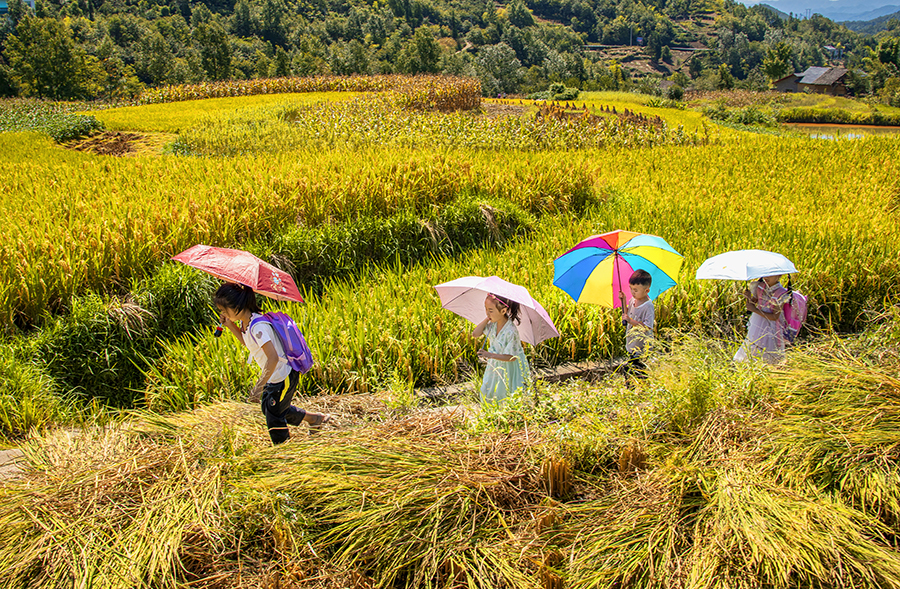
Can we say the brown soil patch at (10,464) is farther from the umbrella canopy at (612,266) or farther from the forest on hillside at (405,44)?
the forest on hillside at (405,44)

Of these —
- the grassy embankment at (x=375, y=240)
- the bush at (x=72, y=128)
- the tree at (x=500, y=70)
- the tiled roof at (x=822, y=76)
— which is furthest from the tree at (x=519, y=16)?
the grassy embankment at (x=375, y=240)

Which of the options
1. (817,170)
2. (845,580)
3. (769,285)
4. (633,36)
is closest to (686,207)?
(769,285)

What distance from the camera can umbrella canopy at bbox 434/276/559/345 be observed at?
3.64m

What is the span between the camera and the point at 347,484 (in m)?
2.84

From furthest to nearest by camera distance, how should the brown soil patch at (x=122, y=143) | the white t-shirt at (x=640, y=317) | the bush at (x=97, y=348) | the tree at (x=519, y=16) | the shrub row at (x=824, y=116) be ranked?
the tree at (x=519, y=16), the shrub row at (x=824, y=116), the brown soil patch at (x=122, y=143), the bush at (x=97, y=348), the white t-shirt at (x=640, y=317)

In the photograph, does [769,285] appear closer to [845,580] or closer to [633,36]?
[845,580]

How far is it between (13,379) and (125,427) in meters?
1.78

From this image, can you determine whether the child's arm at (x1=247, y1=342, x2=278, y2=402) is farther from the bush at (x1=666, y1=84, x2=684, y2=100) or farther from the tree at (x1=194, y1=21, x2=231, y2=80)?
the tree at (x1=194, y1=21, x2=231, y2=80)

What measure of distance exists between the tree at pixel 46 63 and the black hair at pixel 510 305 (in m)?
53.1

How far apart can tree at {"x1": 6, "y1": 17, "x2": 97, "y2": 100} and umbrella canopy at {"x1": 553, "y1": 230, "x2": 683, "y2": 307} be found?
5276 cm

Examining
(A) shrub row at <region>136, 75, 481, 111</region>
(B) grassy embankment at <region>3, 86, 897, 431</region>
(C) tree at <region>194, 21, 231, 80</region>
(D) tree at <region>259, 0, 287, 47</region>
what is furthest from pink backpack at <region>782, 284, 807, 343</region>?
(D) tree at <region>259, 0, 287, 47</region>

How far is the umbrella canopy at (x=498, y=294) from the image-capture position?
12.0 ft

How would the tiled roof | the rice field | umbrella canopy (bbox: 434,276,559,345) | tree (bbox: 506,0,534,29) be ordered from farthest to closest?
tree (bbox: 506,0,534,29) < the tiled roof < umbrella canopy (bbox: 434,276,559,345) < the rice field

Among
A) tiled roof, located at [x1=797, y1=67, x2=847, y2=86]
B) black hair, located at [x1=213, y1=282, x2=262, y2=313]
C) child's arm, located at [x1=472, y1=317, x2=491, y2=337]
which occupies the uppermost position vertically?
black hair, located at [x1=213, y1=282, x2=262, y2=313]
